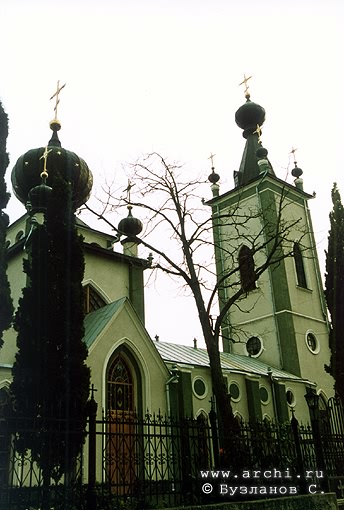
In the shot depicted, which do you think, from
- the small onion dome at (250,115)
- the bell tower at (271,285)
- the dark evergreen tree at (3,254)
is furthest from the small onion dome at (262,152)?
the dark evergreen tree at (3,254)

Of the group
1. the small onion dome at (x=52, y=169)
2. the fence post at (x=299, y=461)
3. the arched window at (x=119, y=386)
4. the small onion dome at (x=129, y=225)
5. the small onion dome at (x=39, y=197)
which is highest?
the small onion dome at (x=52, y=169)

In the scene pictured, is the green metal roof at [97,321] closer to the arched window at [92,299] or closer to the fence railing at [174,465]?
the arched window at [92,299]

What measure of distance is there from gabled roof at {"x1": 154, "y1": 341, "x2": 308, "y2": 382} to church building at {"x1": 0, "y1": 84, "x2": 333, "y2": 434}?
0.27ft

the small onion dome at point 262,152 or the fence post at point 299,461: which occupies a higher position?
the small onion dome at point 262,152

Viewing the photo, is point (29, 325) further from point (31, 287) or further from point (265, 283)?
point (265, 283)

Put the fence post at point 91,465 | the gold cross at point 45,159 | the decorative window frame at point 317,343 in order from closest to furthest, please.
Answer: the fence post at point 91,465 → the gold cross at point 45,159 → the decorative window frame at point 317,343

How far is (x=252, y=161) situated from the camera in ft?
91.5

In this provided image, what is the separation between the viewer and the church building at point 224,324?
564 inches

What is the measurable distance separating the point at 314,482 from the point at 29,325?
21.4 ft

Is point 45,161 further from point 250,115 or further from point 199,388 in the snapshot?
point 250,115

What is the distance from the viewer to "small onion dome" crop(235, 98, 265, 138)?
27.4 metres

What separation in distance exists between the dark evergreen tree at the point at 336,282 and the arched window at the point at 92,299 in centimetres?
860

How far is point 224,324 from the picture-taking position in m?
20.2

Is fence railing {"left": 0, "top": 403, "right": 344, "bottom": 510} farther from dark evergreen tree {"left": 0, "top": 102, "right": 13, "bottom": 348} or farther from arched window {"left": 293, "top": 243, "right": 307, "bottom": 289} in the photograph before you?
arched window {"left": 293, "top": 243, "right": 307, "bottom": 289}
